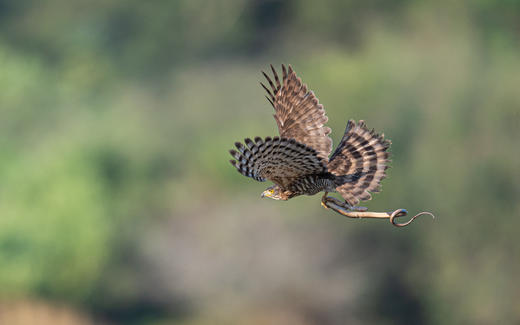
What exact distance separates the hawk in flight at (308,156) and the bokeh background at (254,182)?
11711 millimetres

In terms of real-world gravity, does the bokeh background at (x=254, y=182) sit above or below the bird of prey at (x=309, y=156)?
above

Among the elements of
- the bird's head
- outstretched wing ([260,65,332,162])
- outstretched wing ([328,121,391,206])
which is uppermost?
outstretched wing ([260,65,332,162])

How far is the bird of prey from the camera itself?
381cm

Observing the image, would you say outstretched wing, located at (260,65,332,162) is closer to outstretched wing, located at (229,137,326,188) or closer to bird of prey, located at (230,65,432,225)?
bird of prey, located at (230,65,432,225)

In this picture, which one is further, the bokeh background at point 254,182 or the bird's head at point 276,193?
the bokeh background at point 254,182

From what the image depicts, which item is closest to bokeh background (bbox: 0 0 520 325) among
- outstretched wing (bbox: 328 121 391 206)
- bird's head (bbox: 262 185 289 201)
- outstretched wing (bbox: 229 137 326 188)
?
outstretched wing (bbox: 328 121 391 206)

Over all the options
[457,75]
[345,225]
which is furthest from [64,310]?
[457,75]

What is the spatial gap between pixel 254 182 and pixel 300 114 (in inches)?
634

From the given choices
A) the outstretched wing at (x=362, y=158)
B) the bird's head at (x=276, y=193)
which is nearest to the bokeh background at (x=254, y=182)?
the outstretched wing at (x=362, y=158)

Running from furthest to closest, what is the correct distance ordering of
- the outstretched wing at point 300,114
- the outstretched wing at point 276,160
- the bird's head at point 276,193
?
the outstretched wing at point 300,114
the bird's head at point 276,193
the outstretched wing at point 276,160

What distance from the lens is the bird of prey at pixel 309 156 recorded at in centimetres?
381

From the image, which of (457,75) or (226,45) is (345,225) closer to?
(457,75)

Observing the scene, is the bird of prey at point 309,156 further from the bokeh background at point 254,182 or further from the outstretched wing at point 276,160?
the bokeh background at point 254,182

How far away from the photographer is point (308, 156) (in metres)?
3.89
